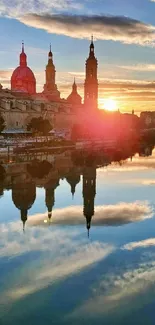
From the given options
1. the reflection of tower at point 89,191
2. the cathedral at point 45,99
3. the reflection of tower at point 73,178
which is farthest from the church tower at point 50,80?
the reflection of tower at point 73,178

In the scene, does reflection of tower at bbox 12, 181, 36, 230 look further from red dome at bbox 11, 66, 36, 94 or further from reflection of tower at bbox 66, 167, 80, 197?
red dome at bbox 11, 66, 36, 94

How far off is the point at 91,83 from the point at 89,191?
7975cm

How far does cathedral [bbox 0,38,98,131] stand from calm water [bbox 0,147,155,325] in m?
47.7

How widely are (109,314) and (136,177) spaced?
25.7 m

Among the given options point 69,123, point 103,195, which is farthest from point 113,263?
point 69,123

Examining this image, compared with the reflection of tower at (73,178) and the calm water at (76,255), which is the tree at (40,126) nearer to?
the reflection of tower at (73,178)

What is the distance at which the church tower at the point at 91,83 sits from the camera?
106 meters

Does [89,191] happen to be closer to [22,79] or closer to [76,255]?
[76,255]

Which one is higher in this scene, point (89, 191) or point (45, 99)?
point (45, 99)

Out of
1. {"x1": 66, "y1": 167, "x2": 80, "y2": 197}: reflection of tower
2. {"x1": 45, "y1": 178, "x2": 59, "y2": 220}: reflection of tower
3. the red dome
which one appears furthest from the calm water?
the red dome

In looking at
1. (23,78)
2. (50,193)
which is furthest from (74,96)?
(50,193)

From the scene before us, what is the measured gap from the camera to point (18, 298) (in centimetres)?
1194

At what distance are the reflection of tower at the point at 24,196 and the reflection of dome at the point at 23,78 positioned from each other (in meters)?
72.5

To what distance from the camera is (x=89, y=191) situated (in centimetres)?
2875
